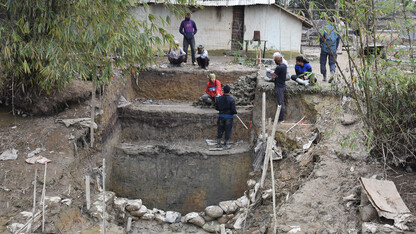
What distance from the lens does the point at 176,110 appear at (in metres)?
12.2

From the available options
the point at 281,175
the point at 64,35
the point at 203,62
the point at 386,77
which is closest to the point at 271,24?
the point at 203,62

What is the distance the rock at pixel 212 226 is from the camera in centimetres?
886

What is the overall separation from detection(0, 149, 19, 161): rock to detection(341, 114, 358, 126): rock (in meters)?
7.38

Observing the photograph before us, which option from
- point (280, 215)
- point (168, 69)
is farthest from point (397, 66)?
point (168, 69)

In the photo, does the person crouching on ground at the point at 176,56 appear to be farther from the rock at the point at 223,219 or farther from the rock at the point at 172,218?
the rock at the point at 223,219

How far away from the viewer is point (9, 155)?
848 centimetres

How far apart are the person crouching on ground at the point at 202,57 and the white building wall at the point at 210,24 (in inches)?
154

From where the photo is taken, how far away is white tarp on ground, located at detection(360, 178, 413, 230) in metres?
5.46

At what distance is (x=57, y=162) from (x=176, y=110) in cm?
446

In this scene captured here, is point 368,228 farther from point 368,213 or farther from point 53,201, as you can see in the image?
point 53,201

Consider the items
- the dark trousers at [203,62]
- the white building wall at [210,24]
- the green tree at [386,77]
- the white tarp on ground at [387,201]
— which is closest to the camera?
the white tarp on ground at [387,201]

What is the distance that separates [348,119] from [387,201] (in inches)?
155

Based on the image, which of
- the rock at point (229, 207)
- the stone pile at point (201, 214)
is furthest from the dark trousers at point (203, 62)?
the rock at point (229, 207)

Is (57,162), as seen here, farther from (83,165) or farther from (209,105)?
(209,105)
